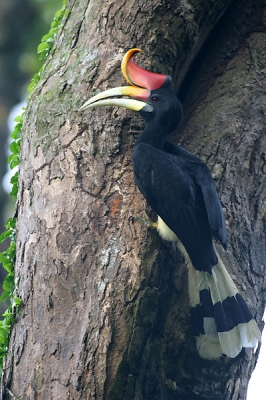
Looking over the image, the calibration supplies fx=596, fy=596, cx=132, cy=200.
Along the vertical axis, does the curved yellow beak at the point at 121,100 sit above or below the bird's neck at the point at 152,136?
above

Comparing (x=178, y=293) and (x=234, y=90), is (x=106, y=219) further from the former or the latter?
(x=234, y=90)

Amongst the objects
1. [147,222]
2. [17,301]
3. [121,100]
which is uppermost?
[121,100]

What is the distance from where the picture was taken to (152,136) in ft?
11.6

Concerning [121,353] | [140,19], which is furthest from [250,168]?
[121,353]

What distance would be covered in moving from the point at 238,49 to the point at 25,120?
1515mm

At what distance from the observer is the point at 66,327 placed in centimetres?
321

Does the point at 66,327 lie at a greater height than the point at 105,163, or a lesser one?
lesser

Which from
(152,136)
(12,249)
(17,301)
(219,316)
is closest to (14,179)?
(12,249)

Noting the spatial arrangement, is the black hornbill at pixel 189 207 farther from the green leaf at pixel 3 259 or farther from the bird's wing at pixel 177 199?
the green leaf at pixel 3 259

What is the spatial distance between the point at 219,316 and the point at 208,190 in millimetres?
702

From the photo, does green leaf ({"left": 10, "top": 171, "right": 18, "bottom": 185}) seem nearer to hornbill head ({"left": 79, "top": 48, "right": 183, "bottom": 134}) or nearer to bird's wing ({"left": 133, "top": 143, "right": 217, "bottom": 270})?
hornbill head ({"left": 79, "top": 48, "right": 183, "bottom": 134})

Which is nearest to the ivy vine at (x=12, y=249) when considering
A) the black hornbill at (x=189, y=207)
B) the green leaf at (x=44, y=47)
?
the green leaf at (x=44, y=47)

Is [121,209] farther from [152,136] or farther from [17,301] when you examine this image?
[17,301]

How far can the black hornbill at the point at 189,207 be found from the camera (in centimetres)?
320
